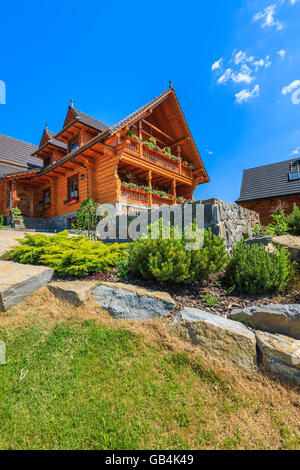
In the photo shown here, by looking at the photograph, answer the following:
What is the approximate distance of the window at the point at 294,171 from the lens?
15.9 meters

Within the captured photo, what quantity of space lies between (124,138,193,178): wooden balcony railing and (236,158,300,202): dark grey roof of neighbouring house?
211 inches

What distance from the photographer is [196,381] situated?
219 centimetres

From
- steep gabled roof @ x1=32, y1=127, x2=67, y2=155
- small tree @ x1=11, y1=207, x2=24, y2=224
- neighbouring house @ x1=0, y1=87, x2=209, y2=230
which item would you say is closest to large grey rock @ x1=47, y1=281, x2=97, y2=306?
neighbouring house @ x1=0, y1=87, x2=209, y2=230

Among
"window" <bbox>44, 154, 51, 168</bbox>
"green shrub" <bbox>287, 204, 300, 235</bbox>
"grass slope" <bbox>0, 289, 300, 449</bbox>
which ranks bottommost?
"grass slope" <bbox>0, 289, 300, 449</bbox>

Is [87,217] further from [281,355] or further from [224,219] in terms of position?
[281,355]

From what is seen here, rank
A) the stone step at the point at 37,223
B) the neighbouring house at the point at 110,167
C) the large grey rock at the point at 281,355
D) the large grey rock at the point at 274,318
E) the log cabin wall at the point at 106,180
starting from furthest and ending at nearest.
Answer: the stone step at the point at 37,223, the neighbouring house at the point at 110,167, the log cabin wall at the point at 106,180, the large grey rock at the point at 274,318, the large grey rock at the point at 281,355

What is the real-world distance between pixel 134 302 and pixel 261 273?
87.0 inches

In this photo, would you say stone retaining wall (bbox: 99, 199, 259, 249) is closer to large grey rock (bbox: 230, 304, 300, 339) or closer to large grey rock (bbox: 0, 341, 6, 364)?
large grey rock (bbox: 230, 304, 300, 339)

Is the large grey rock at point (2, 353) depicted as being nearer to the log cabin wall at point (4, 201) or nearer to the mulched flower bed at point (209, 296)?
the mulched flower bed at point (209, 296)

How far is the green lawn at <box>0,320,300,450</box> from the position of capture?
170cm

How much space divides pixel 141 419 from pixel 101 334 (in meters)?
1.13

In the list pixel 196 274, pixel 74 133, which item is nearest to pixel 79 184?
pixel 74 133

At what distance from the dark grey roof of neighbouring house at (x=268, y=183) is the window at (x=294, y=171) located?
233 mm

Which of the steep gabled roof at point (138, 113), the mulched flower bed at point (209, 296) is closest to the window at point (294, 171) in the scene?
the steep gabled roof at point (138, 113)
